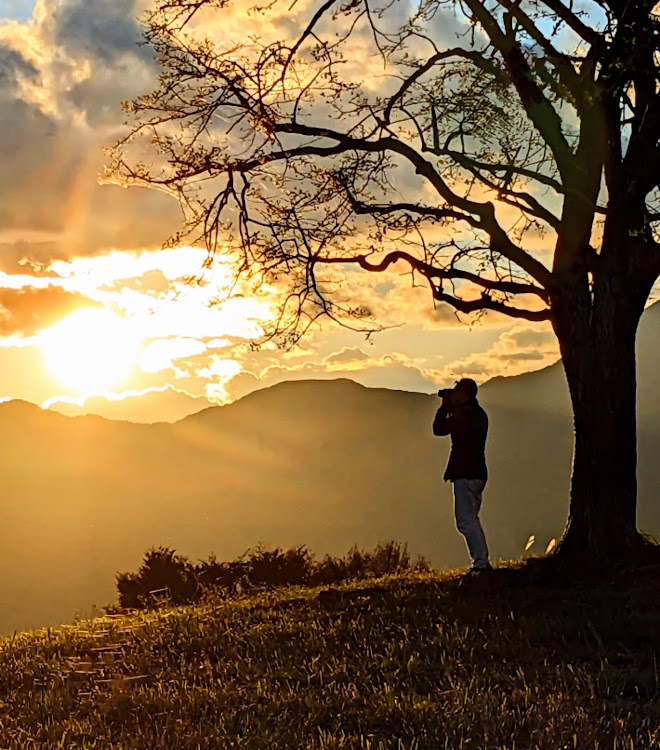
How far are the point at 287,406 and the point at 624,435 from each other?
159846 millimetres

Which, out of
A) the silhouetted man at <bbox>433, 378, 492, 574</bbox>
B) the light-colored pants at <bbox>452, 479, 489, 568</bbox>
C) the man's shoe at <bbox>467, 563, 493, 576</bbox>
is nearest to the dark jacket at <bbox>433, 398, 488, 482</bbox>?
the silhouetted man at <bbox>433, 378, 492, 574</bbox>

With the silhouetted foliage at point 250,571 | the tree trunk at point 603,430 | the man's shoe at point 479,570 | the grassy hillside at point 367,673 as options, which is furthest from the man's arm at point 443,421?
the silhouetted foliage at point 250,571

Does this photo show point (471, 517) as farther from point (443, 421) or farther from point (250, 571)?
point (250, 571)

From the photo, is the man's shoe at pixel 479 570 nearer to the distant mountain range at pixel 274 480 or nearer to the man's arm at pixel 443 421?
the man's arm at pixel 443 421

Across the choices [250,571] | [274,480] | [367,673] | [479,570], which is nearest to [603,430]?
[479,570]

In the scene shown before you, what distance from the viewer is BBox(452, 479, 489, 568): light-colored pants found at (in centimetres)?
1250

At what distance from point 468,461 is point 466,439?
27 centimetres

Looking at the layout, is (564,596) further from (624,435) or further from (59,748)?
(59,748)

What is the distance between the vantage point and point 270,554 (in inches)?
643

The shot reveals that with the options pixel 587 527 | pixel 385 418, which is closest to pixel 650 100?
pixel 587 527

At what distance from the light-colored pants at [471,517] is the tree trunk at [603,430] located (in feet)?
3.06

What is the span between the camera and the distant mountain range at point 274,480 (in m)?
94.9

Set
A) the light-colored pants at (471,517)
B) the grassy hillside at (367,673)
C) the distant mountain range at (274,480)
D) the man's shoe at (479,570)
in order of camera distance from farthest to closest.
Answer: the distant mountain range at (274,480), the light-colored pants at (471,517), the man's shoe at (479,570), the grassy hillside at (367,673)

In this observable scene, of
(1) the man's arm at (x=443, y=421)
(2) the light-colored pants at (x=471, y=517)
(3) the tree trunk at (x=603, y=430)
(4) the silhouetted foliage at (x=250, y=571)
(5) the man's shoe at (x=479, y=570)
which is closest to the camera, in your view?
(3) the tree trunk at (x=603, y=430)
